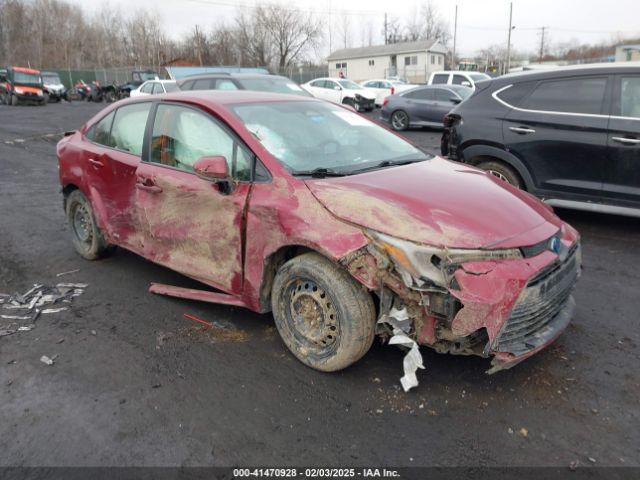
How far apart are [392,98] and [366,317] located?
49.9ft

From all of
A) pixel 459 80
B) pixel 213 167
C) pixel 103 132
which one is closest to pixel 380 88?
pixel 459 80

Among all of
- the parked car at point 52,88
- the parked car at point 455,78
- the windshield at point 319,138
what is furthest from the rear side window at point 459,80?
the parked car at point 52,88

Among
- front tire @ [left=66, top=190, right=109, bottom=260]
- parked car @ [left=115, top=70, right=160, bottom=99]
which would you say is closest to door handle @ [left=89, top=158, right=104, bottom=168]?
front tire @ [left=66, top=190, right=109, bottom=260]

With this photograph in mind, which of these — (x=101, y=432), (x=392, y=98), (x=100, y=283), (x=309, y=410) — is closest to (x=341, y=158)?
(x=309, y=410)

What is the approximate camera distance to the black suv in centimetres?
522

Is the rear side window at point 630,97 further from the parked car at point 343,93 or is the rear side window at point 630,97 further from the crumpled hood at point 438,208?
the parked car at point 343,93

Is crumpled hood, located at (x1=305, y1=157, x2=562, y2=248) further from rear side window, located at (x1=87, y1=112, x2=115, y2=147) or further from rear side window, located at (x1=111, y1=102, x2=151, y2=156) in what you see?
rear side window, located at (x1=87, y1=112, x2=115, y2=147)

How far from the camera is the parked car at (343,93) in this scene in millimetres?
23359

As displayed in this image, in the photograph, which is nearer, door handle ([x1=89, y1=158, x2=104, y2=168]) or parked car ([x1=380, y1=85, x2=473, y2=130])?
door handle ([x1=89, y1=158, x2=104, y2=168])

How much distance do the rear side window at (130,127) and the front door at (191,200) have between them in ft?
0.71

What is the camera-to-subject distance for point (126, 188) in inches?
167

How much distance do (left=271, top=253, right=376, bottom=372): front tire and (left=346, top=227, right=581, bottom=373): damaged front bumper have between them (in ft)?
0.43

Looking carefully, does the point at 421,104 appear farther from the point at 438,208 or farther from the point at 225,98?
the point at 438,208

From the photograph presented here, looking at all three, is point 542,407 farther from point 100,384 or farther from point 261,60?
point 261,60
